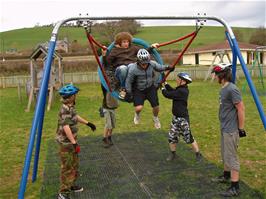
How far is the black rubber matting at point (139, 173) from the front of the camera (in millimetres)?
4711

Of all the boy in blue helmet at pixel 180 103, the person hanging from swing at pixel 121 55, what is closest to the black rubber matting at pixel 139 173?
the boy in blue helmet at pixel 180 103

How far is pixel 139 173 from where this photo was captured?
549 cm

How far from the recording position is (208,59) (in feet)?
128

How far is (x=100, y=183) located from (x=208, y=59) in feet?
117

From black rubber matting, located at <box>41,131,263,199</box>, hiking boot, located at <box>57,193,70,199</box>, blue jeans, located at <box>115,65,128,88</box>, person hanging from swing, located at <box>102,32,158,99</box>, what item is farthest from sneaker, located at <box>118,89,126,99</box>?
hiking boot, located at <box>57,193,70,199</box>

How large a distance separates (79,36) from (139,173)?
5372cm

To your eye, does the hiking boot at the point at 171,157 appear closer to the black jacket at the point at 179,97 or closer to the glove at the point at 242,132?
the black jacket at the point at 179,97

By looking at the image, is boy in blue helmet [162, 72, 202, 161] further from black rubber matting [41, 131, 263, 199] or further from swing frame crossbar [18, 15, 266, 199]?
swing frame crossbar [18, 15, 266, 199]

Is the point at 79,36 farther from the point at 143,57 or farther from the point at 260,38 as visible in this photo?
the point at 143,57

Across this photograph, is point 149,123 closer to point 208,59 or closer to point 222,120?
point 222,120

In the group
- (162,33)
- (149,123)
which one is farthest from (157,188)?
(162,33)

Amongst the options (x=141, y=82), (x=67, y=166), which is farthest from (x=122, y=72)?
(x=67, y=166)

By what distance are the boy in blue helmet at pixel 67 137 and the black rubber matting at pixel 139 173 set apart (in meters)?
A: 0.30

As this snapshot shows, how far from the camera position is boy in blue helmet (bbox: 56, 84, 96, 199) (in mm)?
4355
